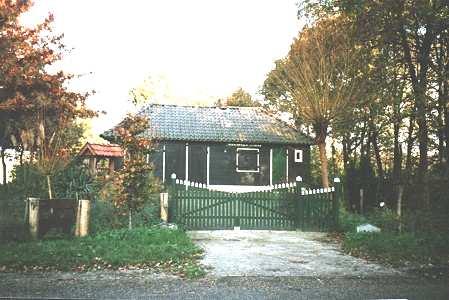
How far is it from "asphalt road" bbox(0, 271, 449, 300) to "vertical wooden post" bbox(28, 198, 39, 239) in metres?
3.26

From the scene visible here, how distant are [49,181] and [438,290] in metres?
10.1

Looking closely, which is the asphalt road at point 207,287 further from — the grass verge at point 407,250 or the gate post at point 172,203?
the gate post at point 172,203

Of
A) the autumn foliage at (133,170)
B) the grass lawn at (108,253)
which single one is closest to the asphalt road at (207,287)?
the grass lawn at (108,253)

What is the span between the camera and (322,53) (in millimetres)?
21844

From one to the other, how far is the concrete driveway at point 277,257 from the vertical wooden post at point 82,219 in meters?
2.82

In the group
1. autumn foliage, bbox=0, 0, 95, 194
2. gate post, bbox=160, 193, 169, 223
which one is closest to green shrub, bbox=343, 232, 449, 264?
gate post, bbox=160, 193, 169, 223

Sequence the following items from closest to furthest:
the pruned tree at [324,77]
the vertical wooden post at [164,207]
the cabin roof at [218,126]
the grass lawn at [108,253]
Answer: the grass lawn at [108,253] → the vertical wooden post at [164,207] → the pruned tree at [324,77] → the cabin roof at [218,126]

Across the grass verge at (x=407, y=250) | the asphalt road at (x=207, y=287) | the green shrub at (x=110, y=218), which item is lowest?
the asphalt road at (x=207, y=287)

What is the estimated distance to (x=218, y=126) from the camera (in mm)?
28438

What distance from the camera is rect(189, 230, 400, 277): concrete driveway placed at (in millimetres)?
8180

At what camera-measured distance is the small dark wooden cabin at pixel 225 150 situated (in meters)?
26.8

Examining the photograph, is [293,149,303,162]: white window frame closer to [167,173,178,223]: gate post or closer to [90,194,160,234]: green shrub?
[167,173,178,223]: gate post

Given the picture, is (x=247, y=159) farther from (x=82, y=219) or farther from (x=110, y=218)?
(x=82, y=219)

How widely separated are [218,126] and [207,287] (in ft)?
71.3
